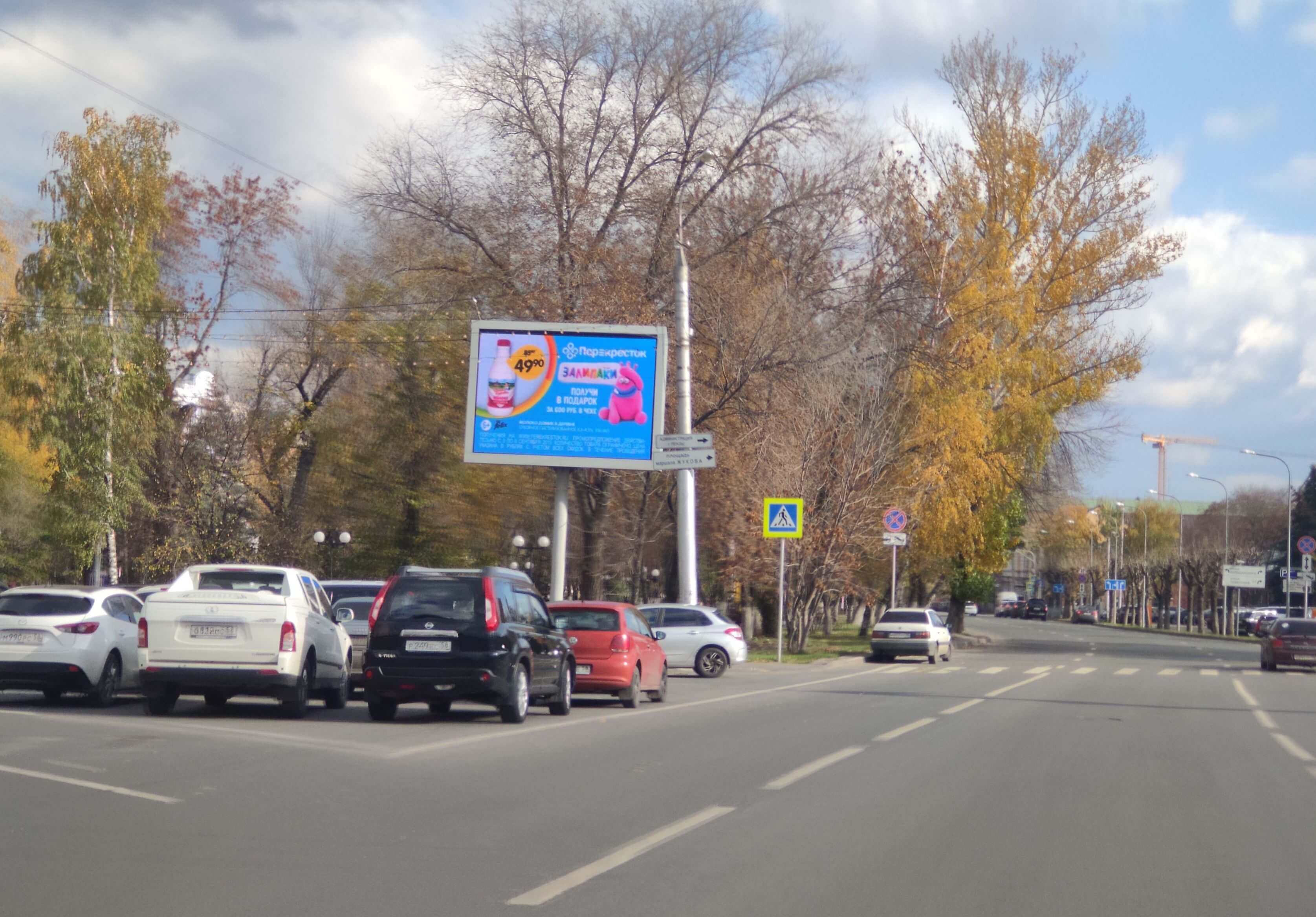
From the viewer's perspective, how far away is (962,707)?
19.8m

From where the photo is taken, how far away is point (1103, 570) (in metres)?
118

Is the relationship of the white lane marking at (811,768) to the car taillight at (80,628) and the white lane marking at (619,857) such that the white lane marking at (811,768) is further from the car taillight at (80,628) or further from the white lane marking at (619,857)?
the car taillight at (80,628)

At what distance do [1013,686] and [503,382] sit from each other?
11.3m

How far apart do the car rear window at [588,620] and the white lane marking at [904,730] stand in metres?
4.48

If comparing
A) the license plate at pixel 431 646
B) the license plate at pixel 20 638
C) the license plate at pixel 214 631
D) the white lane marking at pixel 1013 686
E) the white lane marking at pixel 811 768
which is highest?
the license plate at pixel 214 631

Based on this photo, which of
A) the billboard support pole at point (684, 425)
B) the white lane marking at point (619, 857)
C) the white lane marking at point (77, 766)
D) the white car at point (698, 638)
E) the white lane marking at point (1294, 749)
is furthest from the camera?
the billboard support pole at point (684, 425)

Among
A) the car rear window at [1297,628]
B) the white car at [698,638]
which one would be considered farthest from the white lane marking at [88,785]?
the car rear window at [1297,628]

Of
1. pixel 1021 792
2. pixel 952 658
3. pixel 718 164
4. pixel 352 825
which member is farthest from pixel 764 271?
pixel 352 825

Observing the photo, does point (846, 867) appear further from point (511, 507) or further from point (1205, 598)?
point (1205, 598)

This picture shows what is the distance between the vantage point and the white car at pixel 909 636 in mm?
35562

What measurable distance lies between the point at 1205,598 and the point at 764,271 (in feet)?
232

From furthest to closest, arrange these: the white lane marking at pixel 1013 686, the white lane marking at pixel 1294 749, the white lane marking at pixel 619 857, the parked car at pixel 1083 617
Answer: the parked car at pixel 1083 617 < the white lane marking at pixel 1013 686 < the white lane marking at pixel 1294 749 < the white lane marking at pixel 619 857

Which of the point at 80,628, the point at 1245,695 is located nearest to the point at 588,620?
the point at 80,628

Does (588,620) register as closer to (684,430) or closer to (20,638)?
(20,638)
